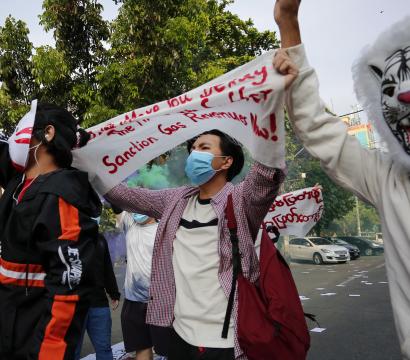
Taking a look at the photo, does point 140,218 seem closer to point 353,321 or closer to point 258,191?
point 258,191

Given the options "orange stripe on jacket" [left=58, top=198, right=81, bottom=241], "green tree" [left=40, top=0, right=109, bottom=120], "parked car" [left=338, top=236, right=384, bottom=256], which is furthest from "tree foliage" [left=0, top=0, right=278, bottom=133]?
"parked car" [left=338, top=236, right=384, bottom=256]

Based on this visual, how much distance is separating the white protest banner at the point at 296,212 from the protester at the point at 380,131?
10.1 ft

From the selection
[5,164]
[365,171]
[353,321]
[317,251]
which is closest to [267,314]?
[365,171]

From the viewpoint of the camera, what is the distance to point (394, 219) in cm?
147

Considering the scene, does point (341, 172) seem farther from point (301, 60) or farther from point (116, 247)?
point (116, 247)

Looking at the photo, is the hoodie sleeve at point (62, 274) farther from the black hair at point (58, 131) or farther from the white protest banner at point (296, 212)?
the white protest banner at point (296, 212)

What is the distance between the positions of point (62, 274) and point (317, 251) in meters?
17.8

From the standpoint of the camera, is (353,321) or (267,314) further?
(353,321)

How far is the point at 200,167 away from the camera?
2.38 metres

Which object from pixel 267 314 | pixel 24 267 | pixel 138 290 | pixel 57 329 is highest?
pixel 24 267

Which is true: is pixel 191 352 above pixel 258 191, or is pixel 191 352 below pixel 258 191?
below

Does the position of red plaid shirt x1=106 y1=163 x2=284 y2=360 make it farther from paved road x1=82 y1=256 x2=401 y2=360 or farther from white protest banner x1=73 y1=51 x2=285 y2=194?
paved road x1=82 y1=256 x2=401 y2=360

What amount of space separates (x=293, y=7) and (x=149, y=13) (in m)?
6.73

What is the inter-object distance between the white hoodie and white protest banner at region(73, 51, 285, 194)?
0.39 feet
